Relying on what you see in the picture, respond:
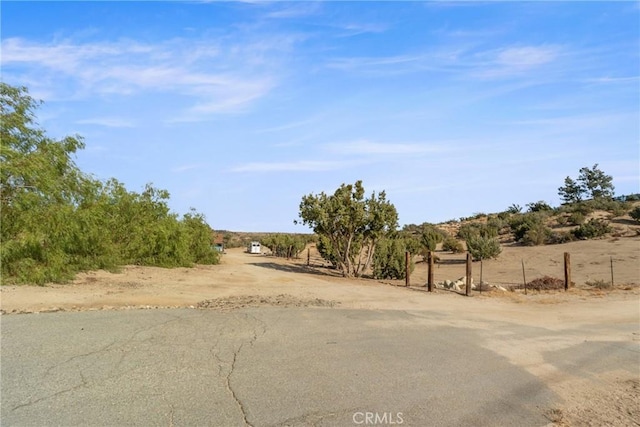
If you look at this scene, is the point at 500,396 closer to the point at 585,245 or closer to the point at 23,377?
the point at 23,377

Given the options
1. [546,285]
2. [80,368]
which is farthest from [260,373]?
[546,285]

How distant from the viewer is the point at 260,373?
642 centimetres

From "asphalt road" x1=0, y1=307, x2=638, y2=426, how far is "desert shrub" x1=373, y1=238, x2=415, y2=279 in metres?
15.8

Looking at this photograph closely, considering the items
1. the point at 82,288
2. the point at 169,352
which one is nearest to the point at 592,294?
the point at 169,352

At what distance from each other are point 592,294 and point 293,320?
13.6 meters

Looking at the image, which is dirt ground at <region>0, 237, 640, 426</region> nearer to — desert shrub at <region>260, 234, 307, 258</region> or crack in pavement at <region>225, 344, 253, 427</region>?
crack in pavement at <region>225, 344, 253, 427</region>

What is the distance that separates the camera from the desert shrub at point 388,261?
1028 inches

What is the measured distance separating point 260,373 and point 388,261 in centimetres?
2034

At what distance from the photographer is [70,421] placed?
461cm

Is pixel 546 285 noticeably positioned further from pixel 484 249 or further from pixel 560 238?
pixel 560 238

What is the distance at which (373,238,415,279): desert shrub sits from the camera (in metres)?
26.1

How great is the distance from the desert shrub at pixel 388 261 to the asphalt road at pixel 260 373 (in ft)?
51.8

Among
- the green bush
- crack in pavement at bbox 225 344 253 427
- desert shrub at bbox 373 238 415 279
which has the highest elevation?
the green bush

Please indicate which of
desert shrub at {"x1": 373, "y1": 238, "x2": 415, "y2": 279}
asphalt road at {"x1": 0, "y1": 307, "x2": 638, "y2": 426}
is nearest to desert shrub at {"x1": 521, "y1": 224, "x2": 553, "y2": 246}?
desert shrub at {"x1": 373, "y1": 238, "x2": 415, "y2": 279}
